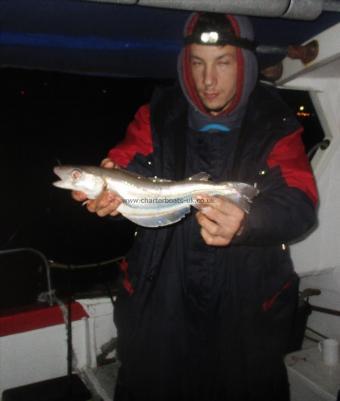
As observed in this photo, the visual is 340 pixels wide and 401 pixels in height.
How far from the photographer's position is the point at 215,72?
2846 millimetres

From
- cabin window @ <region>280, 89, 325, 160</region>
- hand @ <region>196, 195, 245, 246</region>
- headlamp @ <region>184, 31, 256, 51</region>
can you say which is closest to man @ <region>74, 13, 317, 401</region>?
headlamp @ <region>184, 31, 256, 51</region>

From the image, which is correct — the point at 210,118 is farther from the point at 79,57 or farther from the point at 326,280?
the point at 326,280

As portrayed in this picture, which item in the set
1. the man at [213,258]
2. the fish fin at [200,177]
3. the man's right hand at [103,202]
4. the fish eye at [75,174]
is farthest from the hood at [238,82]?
the fish eye at [75,174]

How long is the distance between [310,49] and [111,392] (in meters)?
4.02

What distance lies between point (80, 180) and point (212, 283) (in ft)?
3.99

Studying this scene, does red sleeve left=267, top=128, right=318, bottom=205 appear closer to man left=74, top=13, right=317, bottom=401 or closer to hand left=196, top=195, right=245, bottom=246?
man left=74, top=13, right=317, bottom=401

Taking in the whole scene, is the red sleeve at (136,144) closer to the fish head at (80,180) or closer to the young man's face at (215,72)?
the fish head at (80,180)

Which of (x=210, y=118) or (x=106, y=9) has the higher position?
(x=106, y=9)

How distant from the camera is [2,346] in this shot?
4.09 metres

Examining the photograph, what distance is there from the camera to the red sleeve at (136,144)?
311 cm

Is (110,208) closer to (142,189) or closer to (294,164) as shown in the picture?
(142,189)

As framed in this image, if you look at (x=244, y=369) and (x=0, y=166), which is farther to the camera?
(x=0, y=166)

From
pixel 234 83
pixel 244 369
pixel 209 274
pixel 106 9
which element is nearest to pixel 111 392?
pixel 244 369

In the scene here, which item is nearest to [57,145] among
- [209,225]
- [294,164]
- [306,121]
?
[306,121]
